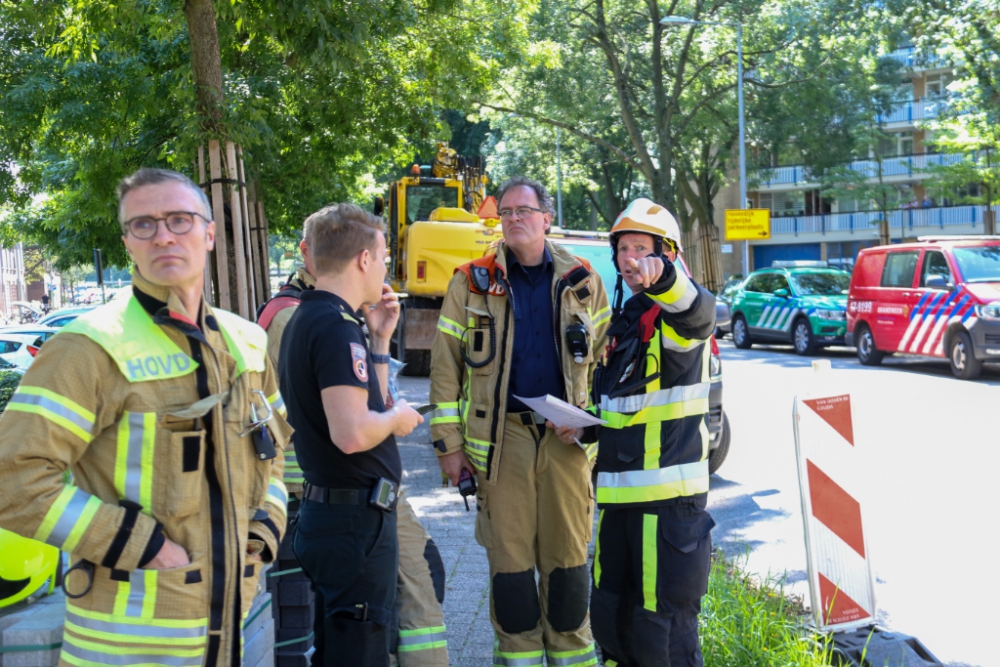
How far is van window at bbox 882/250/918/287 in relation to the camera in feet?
51.2

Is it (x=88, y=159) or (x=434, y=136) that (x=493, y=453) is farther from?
(x=434, y=136)

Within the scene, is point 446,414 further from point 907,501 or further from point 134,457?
point 907,501

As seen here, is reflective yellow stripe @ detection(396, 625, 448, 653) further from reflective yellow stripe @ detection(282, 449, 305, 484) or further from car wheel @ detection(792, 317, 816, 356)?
car wheel @ detection(792, 317, 816, 356)

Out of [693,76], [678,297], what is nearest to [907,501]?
[678,297]

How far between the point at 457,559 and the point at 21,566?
3.32 meters

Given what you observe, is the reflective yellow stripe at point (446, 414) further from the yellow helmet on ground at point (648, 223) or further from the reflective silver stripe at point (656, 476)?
the yellow helmet on ground at point (648, 223)

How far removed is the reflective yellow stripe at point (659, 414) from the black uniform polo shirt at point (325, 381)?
0.84m

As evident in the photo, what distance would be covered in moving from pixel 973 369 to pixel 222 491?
45.2 ft

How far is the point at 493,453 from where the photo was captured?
13.0ft

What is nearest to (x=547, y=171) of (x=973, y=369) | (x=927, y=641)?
(x=973, y=369)

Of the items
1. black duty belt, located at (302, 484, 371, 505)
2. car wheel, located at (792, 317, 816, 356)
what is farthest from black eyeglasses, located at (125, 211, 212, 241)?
car wheel, located at (792, 317, 816, 356)

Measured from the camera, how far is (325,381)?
303 cm

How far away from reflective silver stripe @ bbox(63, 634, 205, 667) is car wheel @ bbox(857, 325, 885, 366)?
15.8 metres

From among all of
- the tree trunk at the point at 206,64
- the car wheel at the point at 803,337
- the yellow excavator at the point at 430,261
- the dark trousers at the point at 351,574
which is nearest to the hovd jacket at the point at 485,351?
the dark trousers at the point at 351,574
